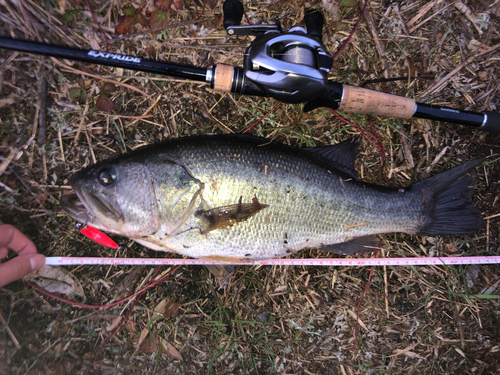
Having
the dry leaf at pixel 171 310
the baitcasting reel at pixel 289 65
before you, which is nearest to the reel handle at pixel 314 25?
the baitcasting reel at pixel 289 65

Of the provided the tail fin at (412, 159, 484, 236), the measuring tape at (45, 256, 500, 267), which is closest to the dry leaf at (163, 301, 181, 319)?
the measuring tape at (45, 256, 500, 267)

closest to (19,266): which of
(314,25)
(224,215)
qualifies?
(224,215)

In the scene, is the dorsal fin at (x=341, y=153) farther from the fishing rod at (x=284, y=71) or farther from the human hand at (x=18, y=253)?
the human hand at (x=18, y=253)

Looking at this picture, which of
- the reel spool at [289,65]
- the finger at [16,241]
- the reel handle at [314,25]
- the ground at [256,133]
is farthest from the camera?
the ground at [256,133]

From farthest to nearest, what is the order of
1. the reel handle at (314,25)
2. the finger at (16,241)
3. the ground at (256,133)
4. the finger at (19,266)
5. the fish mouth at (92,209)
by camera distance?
the ground at (256,133), the finger at (16,241), the finger at (19,266), the reel handle at (314,25), the fish mouth at (92,209)

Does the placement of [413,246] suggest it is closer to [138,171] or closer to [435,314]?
[435,314]
